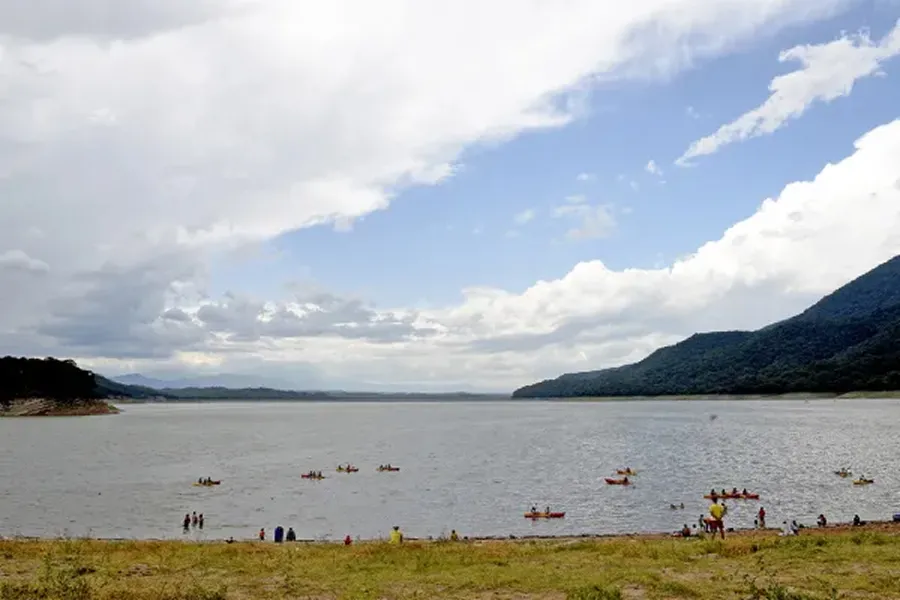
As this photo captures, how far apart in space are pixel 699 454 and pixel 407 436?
261ft

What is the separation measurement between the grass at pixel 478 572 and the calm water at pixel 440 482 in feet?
78.0

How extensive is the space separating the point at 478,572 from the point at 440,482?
59615 millimetres

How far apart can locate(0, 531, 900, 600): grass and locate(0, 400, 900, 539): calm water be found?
78.0 ft

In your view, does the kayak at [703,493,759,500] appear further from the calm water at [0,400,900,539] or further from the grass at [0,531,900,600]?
the grass at [0,531,900,600]

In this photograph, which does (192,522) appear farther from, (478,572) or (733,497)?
(733,497)

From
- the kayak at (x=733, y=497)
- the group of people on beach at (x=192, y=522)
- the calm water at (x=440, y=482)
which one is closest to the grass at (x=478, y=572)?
the group of people on beach at (x=192, y=522)

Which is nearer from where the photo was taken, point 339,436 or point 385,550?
point 385,550

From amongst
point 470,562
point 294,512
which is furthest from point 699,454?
point 470,562

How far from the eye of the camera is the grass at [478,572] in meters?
20.2

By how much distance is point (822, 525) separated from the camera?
47.1m

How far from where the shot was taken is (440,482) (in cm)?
8269

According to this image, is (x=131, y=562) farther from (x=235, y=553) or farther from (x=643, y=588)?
(x=643, y=588)

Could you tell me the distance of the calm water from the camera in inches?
2292

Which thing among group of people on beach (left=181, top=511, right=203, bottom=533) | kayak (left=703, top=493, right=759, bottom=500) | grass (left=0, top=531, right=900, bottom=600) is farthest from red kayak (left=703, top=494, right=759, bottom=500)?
group of people on beach (left=181, top=511, right=203, bottom=533)
